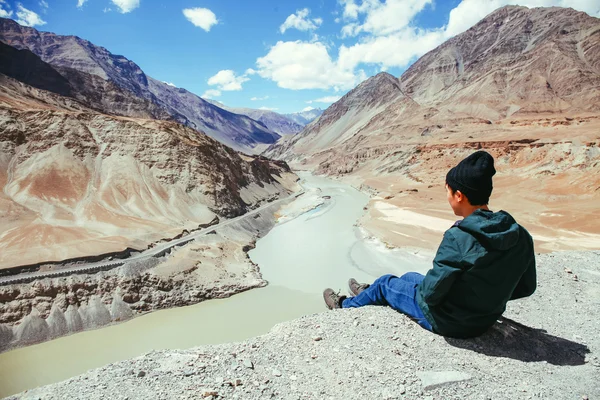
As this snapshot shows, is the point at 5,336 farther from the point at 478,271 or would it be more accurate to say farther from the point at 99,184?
the point at 478,271

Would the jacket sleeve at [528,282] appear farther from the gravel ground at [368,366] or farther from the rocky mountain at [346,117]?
the rocky mountain at [346,117]

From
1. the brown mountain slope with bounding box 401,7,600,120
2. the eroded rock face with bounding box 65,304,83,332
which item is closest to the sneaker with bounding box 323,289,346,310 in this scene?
the eroded rock face with bounding box 65,304,83,332

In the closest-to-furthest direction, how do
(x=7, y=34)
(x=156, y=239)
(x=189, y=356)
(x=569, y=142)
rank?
(x=189, y=356)
(x=156, y=239)
(x=569, y=142)
(x=7, y=34)

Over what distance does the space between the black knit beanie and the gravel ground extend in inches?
67.3

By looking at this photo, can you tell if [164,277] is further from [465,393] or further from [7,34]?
[7,34]

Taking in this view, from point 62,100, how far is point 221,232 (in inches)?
1718

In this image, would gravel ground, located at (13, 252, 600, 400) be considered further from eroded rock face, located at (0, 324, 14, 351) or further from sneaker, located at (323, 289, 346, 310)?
eroded rock face, located at (0, 324, 14, 351)

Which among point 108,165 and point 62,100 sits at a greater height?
point 62,100

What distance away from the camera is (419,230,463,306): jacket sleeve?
3365 millimetres

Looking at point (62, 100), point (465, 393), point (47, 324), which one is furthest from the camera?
point (62, 100)

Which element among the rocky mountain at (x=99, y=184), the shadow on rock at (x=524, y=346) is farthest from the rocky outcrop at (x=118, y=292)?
the shadow on rock at (x=524, y=346)

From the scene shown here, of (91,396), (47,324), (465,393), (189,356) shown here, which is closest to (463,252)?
(465,393)

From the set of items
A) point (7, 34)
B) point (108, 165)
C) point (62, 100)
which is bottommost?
point (108, 165)

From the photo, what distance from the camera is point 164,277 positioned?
1805 cm
